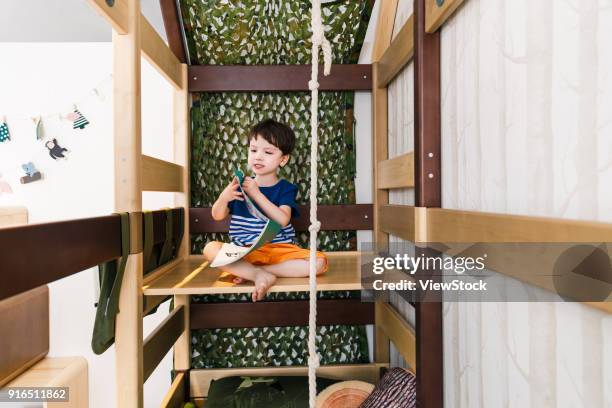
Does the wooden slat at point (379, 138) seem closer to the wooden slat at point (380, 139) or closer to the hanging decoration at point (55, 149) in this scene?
the wooden slat at point (380, 139)

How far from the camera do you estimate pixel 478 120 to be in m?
0.83

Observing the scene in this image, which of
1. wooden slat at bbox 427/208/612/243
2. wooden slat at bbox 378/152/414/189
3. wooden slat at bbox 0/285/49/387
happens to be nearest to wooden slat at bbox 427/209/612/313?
wooden slat at bbox 427/208/612/243

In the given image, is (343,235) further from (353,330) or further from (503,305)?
(503,305)

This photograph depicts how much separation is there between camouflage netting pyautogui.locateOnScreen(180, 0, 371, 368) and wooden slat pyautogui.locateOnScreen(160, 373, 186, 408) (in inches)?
4.4

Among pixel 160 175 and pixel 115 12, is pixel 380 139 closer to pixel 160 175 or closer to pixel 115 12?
pixel 160 175

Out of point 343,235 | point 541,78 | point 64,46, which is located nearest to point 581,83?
point 541,78

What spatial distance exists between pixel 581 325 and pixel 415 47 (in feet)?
2.44

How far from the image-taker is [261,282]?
118 centimetres

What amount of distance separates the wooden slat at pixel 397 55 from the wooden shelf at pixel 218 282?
635mm

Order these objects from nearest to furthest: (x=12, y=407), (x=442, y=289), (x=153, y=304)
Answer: (x=442, y=289) → (x=153, y=304) → (x=12, y=407)

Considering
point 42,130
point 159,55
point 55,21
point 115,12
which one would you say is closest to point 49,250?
point 115,12

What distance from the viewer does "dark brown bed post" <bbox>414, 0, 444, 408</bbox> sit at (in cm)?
101

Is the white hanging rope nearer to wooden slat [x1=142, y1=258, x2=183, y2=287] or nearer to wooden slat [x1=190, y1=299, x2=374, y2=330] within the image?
wooden slat [x1=142, y1=258, x2=183, y2=287]

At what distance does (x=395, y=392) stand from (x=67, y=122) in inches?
64.3
